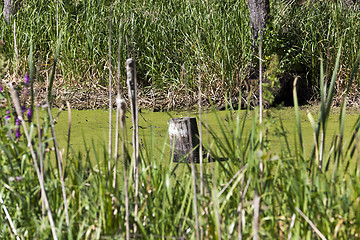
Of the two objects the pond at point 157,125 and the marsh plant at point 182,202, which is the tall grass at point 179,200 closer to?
the marsh plant at point 182,202

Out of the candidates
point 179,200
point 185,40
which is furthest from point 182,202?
point 185,40

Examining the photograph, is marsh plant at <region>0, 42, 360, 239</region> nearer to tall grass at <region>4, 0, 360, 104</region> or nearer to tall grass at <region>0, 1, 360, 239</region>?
tall grass at <region>0, 1, 360, 239</region>

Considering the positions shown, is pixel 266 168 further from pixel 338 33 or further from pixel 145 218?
pixel 338 33

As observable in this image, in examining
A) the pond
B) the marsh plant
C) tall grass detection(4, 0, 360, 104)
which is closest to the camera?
the marsh plant

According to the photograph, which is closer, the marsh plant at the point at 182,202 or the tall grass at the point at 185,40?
the marsh plant at the point at 182,202

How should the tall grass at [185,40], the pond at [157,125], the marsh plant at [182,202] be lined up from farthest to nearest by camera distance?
the tall grass at [185,40] < the pond at [157,125] < the marsh plant at [182,202]

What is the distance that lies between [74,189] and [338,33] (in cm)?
361

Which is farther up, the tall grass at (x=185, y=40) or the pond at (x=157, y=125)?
the tall grass at (x=185, y=40)

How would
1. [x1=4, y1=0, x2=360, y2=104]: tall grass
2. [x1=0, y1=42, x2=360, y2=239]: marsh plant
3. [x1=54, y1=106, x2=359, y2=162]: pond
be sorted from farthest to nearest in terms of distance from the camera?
[x1=4, y1=0, x2=360, y2=104]: tall grass, [x1=54, y1=106, x2=359, y2=162]: pond, [x1=0, y1=42, x2=360, y2=239]: marsh plant

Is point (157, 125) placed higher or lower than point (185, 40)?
lower

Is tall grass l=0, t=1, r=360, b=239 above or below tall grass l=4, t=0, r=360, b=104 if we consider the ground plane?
below

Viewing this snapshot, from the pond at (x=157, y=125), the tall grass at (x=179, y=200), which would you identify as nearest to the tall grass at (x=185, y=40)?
the pond at (x=157, y=125)

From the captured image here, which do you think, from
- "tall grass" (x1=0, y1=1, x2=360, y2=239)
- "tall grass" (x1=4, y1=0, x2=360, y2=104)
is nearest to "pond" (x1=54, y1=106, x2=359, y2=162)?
"tall grass" (x1=4, y1=0, x2=360, y2=104)

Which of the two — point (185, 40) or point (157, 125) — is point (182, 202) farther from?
point (185, 40)
